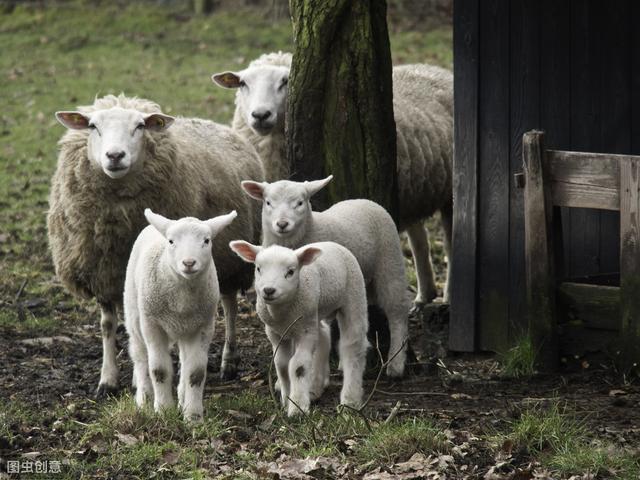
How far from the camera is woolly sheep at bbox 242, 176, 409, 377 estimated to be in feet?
24.4

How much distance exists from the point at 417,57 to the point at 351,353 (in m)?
14.0

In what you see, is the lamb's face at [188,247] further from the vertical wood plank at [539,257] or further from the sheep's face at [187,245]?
the vertical wood plank at [539,257]

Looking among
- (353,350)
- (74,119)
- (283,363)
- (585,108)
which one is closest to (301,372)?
(283,363)

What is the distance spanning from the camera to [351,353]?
7207mm

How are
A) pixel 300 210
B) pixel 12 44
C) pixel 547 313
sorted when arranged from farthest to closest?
pixel 12 44 < pixel 547 313 < pixel 300 210

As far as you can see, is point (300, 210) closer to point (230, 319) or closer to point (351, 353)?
point (351, 353)

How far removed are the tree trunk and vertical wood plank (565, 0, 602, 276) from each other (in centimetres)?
135

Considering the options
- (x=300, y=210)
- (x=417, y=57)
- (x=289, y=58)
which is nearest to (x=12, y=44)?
(x=417, y=57)

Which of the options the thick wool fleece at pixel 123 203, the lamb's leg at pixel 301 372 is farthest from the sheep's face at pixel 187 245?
the thick wool fleece at pixel 123 203

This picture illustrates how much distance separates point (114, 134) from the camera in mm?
8031

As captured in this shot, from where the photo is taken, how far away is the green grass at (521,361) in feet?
26.5

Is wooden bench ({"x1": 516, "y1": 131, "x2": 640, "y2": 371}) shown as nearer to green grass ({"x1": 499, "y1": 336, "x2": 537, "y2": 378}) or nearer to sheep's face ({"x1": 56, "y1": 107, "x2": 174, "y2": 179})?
green grass ({"x1": 499, "y1": 336, "x2": 537, "y2": 378})

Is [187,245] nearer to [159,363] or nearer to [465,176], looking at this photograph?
[159,363]

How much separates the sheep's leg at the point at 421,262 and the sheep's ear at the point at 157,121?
3353 millimetres
